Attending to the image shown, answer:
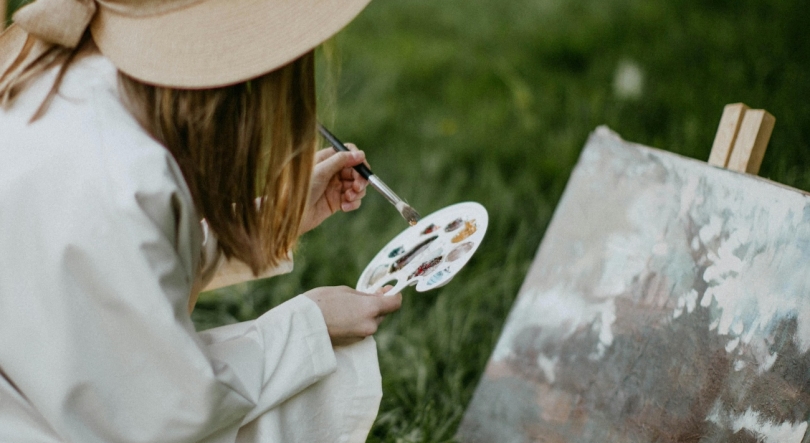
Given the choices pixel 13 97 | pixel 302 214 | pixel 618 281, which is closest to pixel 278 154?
pixel 302 214

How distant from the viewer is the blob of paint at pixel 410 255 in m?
1.50

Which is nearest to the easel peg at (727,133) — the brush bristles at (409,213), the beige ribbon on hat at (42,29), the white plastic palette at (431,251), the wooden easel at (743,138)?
the wooden easel at (743,138)

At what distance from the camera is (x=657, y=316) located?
1.60 m

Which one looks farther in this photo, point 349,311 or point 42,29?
point 349,311

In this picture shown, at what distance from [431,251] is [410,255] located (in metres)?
0.07

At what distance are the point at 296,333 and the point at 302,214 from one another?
0.22 metres

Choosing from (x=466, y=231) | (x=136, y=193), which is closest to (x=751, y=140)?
(x=466, y=231)

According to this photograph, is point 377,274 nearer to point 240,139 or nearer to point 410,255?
point 410,255

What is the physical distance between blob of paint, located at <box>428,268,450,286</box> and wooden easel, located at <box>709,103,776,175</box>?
0.67 m

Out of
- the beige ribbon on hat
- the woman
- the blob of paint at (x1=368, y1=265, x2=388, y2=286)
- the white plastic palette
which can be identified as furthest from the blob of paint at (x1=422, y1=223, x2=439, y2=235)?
the beige ribbon on hat

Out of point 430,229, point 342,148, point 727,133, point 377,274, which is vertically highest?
point 727,133

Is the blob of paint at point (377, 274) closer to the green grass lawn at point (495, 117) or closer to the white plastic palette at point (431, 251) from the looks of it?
the white plastic palette at point (431, 251)

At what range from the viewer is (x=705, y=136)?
8.56 feet

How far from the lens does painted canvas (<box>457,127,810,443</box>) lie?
55.1 inches
